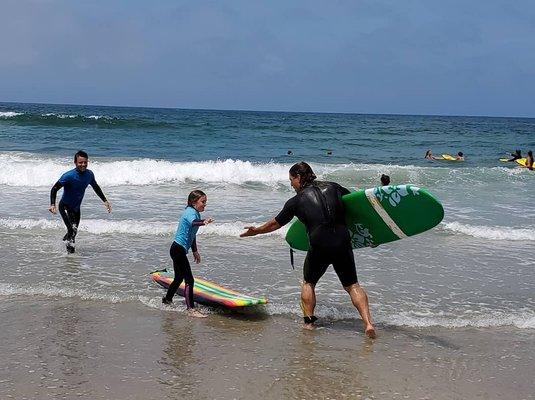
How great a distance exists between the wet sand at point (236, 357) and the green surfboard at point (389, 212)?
965 millimetres

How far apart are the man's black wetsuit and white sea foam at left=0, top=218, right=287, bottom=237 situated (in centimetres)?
453

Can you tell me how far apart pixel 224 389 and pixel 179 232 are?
223 cm

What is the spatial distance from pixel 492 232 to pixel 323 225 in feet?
20.4

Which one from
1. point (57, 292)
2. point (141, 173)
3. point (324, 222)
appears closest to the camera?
point (324, 222)

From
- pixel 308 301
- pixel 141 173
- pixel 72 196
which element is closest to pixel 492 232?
pixel 308 301

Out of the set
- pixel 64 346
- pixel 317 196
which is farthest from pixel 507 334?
pixel 64 346

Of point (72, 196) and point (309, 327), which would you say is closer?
point (309, 327)

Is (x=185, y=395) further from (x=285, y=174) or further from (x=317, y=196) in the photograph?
(x=285, y=174)

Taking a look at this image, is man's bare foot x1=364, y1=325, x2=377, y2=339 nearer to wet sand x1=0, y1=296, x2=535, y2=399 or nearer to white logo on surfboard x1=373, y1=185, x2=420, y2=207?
wet sand x1=0, y1=296, x2=535, y2=399

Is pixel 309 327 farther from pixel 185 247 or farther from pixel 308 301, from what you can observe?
pixel 185 247

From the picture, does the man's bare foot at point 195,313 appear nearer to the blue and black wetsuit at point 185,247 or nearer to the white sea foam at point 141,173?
the blue and black wetsuit at point 185,247

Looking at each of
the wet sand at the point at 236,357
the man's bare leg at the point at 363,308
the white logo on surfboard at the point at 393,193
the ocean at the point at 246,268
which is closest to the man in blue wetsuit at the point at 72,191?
the ocean at the point at 246,268

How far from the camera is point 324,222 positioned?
17.1ft

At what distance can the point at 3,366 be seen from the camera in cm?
434
